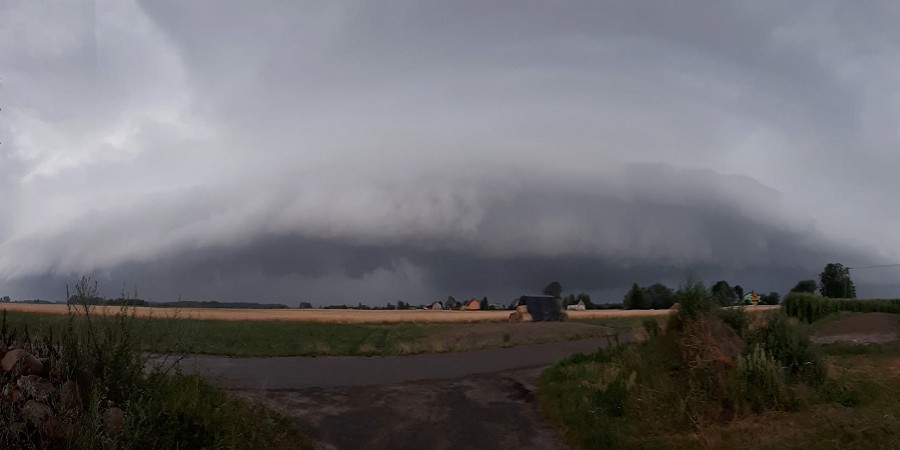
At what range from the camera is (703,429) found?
10.4 meters

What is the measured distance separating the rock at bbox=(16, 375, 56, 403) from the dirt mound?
81.0 ft

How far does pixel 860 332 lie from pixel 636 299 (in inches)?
3879

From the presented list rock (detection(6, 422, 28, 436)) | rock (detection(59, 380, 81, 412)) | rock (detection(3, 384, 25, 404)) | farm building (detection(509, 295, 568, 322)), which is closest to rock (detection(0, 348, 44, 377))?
rock (detection(3, 384, 25, 404))

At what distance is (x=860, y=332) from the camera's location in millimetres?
27969

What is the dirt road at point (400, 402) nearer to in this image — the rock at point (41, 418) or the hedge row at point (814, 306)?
the rock at point (41, 418)

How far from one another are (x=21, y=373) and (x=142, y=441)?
74.0 inches

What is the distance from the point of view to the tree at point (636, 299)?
122938 millimetres

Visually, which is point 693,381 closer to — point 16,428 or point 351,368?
point 16,428

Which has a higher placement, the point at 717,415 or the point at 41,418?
the point at 41,418

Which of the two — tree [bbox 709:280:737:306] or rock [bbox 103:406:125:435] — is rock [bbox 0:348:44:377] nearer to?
rock [bbox 103:406:125:435]

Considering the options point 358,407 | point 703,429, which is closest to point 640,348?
point 703,429

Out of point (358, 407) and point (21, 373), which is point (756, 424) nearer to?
point (358, 407)

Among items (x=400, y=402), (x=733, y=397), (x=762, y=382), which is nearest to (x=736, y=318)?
(x=762, y=382)

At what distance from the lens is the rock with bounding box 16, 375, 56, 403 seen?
7785mm
